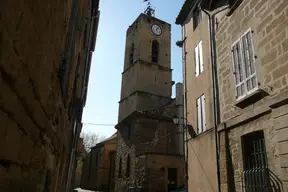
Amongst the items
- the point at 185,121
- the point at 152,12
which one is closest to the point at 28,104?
the point at 185,121

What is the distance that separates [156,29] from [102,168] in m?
16.9

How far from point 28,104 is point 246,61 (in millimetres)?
5770

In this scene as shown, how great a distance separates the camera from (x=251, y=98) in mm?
5859

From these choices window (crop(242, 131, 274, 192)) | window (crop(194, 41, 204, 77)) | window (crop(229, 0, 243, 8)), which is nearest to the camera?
window (crop(242, 131, 274, 192))

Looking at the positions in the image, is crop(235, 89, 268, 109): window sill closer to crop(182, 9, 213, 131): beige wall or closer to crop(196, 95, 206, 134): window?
crop(182, 9, 213, 131): beige wall

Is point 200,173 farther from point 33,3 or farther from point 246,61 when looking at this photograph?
point 33,3

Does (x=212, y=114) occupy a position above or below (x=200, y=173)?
above

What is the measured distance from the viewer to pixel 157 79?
90.6 feet

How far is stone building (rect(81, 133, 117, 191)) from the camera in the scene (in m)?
28.2

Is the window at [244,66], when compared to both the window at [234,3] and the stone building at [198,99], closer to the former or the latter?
the window at [234,3]

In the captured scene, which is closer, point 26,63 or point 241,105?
point 26,63

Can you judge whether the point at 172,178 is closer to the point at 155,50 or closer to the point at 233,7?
the point at 233,7

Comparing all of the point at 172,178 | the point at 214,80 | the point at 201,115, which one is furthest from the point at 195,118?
the point at 172,178

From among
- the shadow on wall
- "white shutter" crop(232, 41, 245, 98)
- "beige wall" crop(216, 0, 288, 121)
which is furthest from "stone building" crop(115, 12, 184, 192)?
the shadow on wall
